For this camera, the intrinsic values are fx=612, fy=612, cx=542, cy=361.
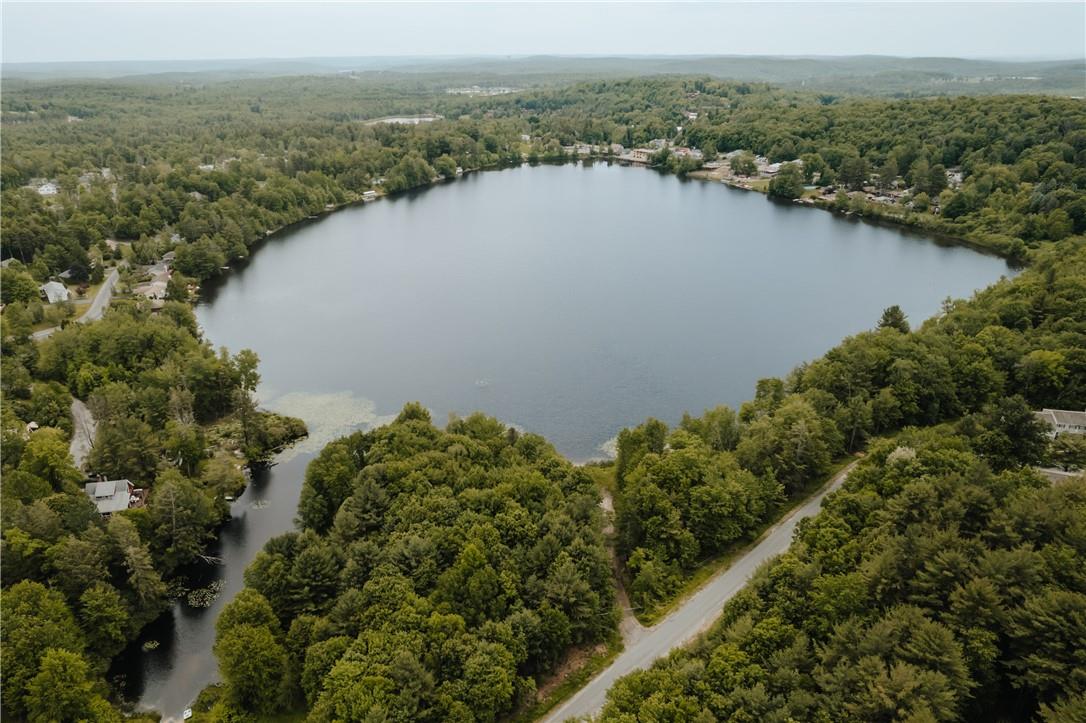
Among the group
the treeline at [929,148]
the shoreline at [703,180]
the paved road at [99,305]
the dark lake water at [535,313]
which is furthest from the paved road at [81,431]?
the treeline at [929,148]

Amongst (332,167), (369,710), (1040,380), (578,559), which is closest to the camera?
(369,710)

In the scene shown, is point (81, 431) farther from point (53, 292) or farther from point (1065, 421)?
point (1065, 421)

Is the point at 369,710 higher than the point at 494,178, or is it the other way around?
the point at 494,178

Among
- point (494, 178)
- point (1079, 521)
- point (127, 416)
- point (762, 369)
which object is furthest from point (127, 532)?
point (494, 178)

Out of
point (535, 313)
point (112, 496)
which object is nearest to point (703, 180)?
point (535, 313)

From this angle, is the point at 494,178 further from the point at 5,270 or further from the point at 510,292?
the point at 5,270

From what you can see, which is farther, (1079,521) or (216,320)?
(216,320)
